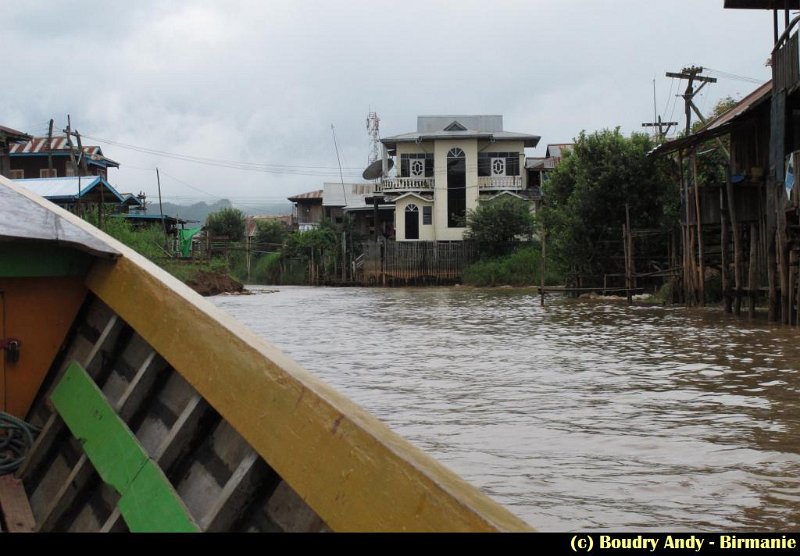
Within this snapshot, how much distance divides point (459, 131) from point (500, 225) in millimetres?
6503

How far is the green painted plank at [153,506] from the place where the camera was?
7.94 feet

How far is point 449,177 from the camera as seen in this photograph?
41375mm

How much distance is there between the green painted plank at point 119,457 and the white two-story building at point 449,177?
37.6 meters

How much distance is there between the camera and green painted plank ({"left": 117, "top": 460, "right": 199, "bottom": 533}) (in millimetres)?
2419

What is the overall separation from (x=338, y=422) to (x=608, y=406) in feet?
19.0

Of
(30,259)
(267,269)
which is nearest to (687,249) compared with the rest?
(30,259)

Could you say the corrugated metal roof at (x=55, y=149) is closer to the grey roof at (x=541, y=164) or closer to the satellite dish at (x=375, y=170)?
the satellite dish at (x=375, y=170)

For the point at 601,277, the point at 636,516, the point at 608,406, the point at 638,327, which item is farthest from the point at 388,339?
the point at 601,277

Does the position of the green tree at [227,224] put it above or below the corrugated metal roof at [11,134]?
below

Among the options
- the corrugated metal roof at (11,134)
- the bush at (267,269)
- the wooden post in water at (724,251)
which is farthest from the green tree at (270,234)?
the wooden post in water at (724,251)

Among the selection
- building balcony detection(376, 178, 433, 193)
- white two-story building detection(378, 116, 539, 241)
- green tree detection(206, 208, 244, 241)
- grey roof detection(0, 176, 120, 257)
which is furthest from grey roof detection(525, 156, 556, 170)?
grey roof detection(0, 176, 120, 257)

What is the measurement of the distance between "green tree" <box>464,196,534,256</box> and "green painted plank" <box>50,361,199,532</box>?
34.6 meters

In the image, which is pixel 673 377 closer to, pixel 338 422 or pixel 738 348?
pixel 738 348

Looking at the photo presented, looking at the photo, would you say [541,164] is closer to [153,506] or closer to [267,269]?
[267,269]
